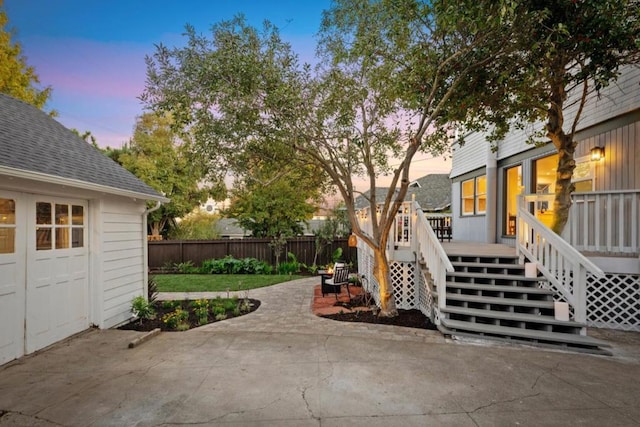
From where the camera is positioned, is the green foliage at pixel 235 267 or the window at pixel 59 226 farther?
the green foliage at pixel 235 267

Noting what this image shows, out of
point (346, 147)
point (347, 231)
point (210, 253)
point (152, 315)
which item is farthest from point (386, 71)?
point (210, 253)

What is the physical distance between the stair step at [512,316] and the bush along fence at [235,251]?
875 cm

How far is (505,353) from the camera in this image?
174 inches

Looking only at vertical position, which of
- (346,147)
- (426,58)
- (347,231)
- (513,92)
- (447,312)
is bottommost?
(447,312)

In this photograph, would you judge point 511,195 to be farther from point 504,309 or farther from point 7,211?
point 7,211

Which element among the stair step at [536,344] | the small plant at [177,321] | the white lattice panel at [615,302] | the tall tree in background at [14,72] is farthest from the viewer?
the tall tree in background at [14,72]

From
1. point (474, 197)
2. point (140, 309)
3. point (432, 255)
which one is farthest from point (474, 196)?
point (140, 309)

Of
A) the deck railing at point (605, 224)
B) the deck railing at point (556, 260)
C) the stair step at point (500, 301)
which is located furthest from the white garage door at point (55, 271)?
the deck railing at point (605, 224)

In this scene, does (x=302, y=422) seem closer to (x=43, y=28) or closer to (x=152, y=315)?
(x=152, y=315)

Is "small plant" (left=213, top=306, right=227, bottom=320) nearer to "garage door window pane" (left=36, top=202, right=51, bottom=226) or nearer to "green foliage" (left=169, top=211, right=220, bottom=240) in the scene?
"garage door window pane" (left=36, top=202, right=51, bottom=226)

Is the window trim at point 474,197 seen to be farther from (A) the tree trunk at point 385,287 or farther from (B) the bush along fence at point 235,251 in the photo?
(A) the tree trunk at point 385,287

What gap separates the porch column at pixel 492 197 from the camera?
9969 mm

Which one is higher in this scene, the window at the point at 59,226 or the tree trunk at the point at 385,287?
the window at the point at 59,226

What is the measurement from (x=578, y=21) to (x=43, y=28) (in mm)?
14306
